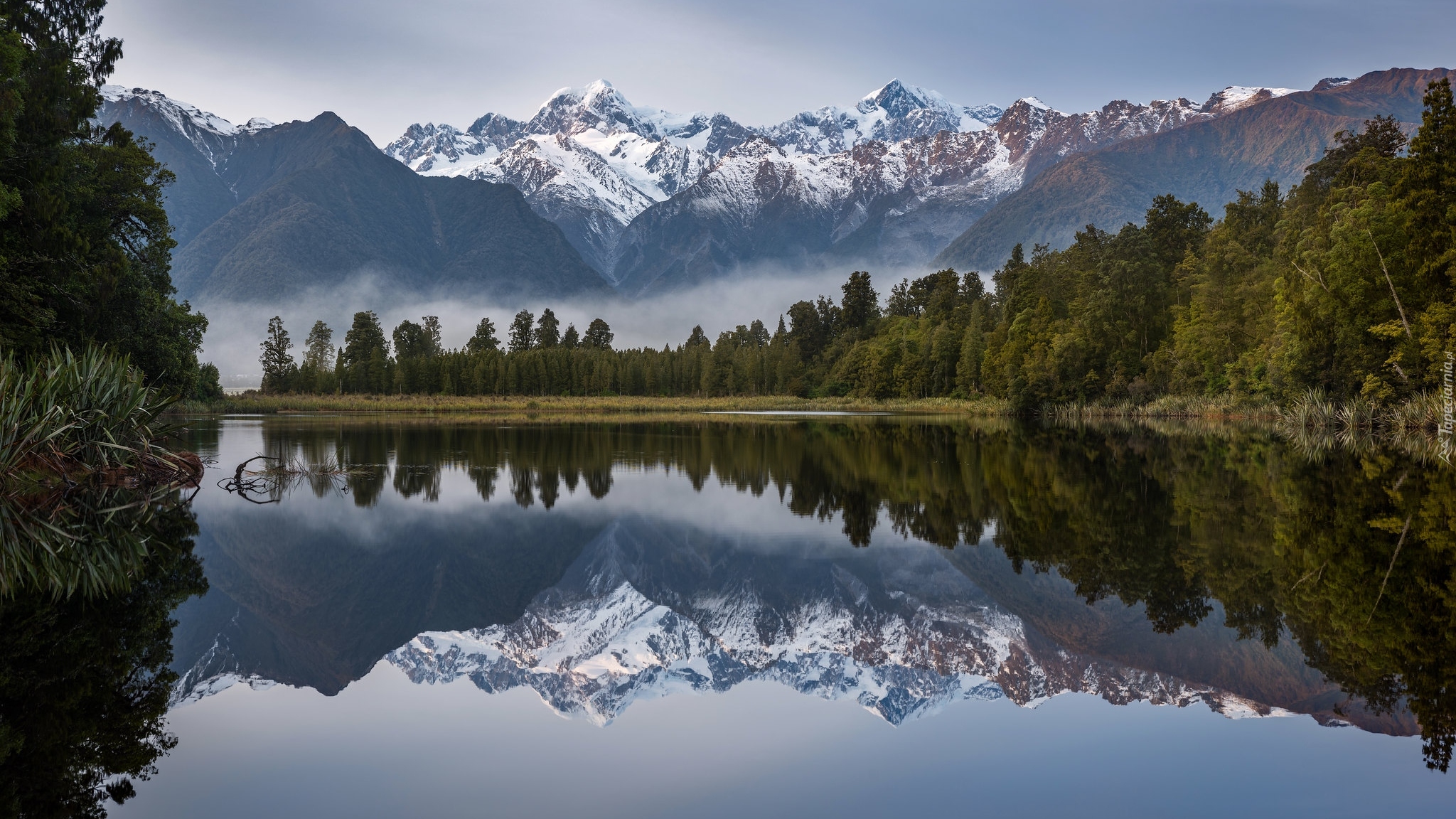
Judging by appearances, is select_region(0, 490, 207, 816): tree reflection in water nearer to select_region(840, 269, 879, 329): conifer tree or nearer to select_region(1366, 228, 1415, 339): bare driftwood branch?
select_region(1366, 228, 1415, 339): bare driftwood branch

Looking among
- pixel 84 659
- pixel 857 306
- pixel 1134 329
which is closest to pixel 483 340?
pixel 857 306

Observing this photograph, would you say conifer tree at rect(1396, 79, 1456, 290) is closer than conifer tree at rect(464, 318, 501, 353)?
Yes

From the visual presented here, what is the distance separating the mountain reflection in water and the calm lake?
0.22ft

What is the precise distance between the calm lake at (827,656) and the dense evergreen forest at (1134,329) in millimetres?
23789

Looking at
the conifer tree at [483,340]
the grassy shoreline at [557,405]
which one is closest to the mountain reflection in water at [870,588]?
the grassy shoreline at [557,405]

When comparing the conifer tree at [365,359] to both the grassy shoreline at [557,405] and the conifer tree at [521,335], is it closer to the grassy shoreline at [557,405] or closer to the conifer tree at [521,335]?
the grassy shoreline at [557,405]

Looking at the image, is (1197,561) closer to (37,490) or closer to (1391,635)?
(1391,635)

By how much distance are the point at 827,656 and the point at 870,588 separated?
311cm

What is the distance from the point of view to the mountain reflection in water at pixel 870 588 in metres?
8.58

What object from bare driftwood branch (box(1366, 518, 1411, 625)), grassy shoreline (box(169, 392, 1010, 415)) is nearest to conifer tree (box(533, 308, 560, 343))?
grassy shoreline (box(169, 392, 1010, 415))

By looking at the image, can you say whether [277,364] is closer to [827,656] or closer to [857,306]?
[857,306]

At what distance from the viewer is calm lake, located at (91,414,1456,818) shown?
6250 millimetres

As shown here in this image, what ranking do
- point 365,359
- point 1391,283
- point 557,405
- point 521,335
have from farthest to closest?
point 521,335
point 365,359
point 557,405
point 1391,283

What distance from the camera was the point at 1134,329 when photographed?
247 feet
